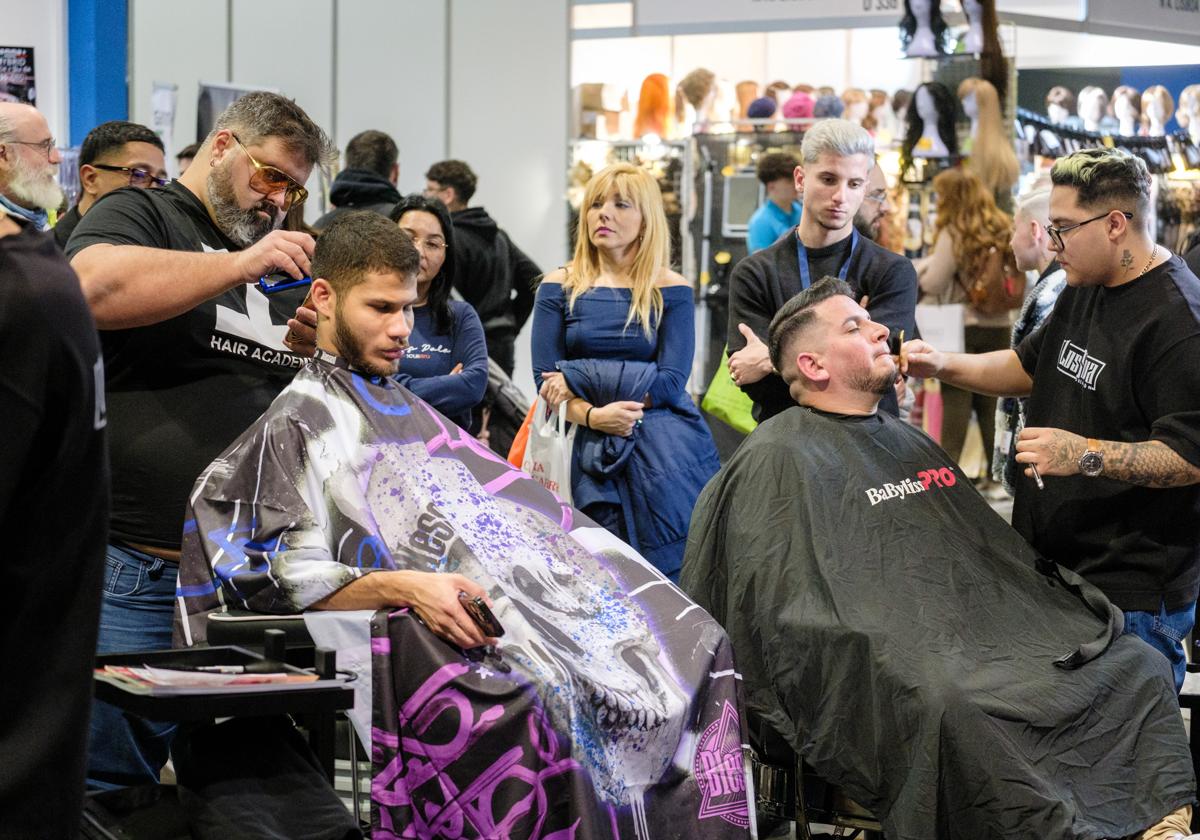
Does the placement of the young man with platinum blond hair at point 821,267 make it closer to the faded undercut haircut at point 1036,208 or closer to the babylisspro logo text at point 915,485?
the babylisspro logo text at point 915,485

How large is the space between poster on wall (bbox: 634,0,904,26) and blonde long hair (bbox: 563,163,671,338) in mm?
3482

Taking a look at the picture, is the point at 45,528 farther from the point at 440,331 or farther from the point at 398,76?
the point at 398,76

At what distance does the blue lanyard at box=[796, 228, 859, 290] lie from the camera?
3.29 meters

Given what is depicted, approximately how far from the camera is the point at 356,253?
2.33 meters

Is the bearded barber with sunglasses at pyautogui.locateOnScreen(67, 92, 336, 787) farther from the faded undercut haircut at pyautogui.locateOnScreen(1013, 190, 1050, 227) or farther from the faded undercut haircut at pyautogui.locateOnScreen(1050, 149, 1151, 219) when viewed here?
the faded undercut haircut at pyautogui.locateOnScreen(1013, 190, 1050, 227)

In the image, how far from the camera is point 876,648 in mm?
2494

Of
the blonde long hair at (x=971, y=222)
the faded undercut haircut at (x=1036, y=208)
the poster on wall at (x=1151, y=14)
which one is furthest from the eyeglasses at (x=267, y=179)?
the poster on wall at (x=1151, y=14)

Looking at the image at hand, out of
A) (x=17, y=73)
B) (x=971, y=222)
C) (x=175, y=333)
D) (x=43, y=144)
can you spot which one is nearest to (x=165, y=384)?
(x=175, y=333)

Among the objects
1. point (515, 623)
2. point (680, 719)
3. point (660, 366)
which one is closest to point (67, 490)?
point (515, 623)

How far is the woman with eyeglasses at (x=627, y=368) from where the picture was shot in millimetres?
3377

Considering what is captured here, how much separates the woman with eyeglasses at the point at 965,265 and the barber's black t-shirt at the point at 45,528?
519 cm

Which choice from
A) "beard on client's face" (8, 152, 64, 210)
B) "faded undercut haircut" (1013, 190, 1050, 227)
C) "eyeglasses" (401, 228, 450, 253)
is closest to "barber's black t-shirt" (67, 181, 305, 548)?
"beard on client's face" (8, 152, 64, 210)

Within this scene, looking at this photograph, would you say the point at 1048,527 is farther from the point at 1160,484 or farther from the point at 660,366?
the point at 660,366

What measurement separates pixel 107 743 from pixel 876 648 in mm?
1322
